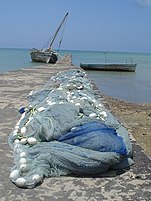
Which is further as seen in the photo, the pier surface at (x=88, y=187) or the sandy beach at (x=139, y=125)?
the sandy beach at (x=139, y=125)

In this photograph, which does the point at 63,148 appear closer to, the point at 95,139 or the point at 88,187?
the point at 95,139

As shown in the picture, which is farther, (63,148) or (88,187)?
(63,148)

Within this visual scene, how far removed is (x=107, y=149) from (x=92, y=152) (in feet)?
0.42

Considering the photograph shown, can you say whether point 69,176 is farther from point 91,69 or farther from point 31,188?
point 91,69

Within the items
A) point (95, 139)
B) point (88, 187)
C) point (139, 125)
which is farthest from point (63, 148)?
point (139, 125)

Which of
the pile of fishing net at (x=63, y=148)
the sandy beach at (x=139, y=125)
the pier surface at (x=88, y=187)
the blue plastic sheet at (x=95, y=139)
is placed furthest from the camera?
the sandy beach at (x=139, y=125)

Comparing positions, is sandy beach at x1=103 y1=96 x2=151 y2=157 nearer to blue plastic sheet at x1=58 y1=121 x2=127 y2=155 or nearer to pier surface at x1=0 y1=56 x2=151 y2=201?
blue plastic sheet at x1=58 y1=121 x2=127 y2=155

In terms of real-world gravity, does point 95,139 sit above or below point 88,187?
above

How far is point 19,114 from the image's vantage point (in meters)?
4.89

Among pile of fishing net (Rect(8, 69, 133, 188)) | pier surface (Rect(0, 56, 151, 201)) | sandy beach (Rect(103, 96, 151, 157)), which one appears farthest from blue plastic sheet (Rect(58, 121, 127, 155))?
sandy beach (Rect(103, 96, 151, 157))

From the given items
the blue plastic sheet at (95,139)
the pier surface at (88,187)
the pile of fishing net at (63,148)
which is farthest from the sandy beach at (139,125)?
the pier surface at (88,187)

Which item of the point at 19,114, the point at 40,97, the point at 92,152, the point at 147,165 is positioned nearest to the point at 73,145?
the point at 92,152

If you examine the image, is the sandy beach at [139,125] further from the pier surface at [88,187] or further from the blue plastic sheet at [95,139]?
the pier surface at [88,187]

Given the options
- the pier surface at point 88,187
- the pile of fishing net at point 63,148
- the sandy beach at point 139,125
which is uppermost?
the pile of fishing net at point 63,148
